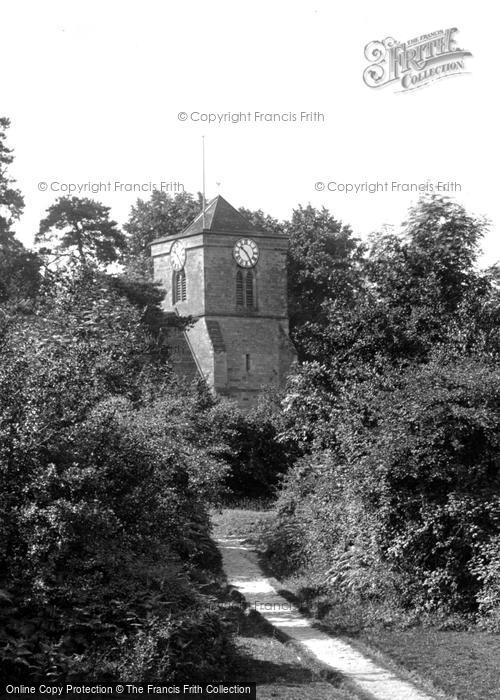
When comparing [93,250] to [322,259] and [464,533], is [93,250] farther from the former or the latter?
[464,533]

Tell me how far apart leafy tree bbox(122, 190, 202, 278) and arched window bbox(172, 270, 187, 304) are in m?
4.84

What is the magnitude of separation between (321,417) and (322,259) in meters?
46.3

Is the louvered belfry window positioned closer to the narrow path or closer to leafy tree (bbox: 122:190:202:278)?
leafy tree (bbox: 122:190:202:278)

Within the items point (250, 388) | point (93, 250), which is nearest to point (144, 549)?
point (93, 250)

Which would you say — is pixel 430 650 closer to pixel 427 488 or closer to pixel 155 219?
pixel 427 488

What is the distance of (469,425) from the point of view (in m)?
15.7

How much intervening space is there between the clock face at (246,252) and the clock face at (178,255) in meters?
3.07

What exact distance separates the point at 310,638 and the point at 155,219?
187 ft

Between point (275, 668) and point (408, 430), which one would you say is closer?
point (275, 668)

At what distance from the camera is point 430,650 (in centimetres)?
1349

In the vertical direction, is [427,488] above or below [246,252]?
below

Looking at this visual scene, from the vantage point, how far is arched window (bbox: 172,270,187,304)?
63.9 meters

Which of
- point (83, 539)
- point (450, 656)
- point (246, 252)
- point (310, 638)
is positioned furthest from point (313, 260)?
point (83, 539)

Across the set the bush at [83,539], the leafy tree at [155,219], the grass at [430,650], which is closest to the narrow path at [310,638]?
the grass at [430,650]
